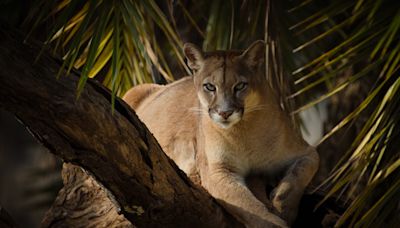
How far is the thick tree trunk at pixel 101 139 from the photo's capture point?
333cm

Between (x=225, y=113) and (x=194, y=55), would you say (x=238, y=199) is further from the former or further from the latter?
(x=194, y=55)

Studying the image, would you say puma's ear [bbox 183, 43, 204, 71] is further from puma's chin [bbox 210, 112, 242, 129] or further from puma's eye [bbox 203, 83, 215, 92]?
puma's chin [bbox 210, 112, 242, 129]

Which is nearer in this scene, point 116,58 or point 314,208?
point 116,58

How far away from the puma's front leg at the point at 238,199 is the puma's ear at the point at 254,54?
60cm

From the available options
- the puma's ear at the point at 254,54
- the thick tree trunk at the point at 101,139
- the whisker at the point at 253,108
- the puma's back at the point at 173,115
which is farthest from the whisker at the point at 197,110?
the thick tree trunk at the point at 101,139

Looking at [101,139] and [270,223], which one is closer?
[101,139]

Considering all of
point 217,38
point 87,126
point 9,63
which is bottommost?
point 217,38

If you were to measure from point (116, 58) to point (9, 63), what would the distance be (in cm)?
55

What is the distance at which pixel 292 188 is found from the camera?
4.37m

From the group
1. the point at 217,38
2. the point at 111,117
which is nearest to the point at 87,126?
the point at 111,117

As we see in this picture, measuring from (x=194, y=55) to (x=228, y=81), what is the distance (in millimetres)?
342

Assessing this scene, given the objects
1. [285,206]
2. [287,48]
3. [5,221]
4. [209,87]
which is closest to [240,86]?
[209,87]

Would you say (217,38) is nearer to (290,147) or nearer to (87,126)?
(290,147)

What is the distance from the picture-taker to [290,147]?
462 centimetres
